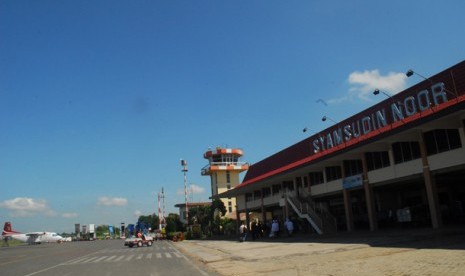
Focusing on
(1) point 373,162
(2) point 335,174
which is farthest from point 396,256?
(2) point 335,174

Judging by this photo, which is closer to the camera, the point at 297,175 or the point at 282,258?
the point at 282,258

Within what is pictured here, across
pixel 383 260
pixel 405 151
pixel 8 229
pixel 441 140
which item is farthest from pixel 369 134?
pixel 8 229

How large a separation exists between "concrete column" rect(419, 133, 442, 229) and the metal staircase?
10.2 metres

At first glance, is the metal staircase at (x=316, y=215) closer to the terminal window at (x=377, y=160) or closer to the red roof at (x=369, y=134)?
the red roof at (x=369, y=134)

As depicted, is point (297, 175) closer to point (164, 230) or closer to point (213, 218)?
point (213, 218)

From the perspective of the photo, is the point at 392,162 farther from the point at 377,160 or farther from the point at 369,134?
the point at 369,134

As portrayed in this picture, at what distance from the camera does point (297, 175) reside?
1614 inches

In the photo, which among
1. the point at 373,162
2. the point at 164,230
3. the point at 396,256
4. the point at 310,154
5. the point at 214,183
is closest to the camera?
the point at 396,256

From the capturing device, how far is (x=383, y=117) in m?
28.7

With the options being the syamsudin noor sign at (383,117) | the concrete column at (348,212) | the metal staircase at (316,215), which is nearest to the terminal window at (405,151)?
the syamsudin noor sign at (383,117)

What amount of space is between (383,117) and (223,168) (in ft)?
202

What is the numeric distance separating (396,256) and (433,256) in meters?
1.41

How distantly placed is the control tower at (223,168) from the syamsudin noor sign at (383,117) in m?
51.5

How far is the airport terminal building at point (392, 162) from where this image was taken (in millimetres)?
22703
